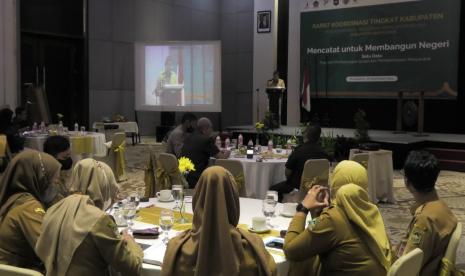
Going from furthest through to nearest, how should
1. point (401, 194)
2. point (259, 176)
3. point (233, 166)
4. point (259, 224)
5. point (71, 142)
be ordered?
1. point (71, 142)
2. point (401, 194)
3. point (259, 176)
4. point (233, 166)
5. point (259, 224)

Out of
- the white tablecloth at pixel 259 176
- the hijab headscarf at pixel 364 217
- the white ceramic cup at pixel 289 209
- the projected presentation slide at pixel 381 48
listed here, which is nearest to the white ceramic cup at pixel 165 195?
the white ceramic cup at pixel 289 209

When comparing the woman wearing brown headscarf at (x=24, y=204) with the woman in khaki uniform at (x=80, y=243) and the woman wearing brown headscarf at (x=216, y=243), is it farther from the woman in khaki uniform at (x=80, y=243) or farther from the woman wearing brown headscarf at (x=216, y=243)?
the woman wearing brown headscarf at (x=216, y=243)

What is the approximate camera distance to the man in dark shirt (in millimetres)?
5520

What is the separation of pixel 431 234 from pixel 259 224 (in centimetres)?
91

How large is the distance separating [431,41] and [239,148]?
24.0ft

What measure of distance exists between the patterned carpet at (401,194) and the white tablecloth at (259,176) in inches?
53.8

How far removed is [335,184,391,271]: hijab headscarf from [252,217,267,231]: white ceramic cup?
659 millimetres

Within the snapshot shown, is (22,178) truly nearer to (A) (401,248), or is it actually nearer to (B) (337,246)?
(B) (337,246)

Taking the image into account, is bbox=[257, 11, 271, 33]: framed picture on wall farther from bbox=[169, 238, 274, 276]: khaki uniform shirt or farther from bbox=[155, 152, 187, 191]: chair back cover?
bbox=[169, 238, 274, 276]: khaki uniform shirt

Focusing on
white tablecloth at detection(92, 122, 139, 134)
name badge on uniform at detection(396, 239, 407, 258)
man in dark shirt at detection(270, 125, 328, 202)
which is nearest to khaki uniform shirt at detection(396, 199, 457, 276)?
name badge on uniform at detection(396, 239, 407, 258)

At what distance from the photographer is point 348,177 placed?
2645mm

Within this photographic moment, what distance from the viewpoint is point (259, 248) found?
2221 millimetres

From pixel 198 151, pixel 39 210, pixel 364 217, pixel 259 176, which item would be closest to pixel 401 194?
pixel 259 176

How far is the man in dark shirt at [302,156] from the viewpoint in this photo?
18.1 feet
